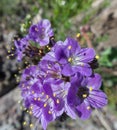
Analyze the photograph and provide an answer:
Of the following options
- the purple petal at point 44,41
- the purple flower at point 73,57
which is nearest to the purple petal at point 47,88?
the purple flower at point 73,57

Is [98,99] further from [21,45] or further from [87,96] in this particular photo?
[21,45]

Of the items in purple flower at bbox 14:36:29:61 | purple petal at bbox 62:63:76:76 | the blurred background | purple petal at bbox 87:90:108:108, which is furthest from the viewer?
the blurred background

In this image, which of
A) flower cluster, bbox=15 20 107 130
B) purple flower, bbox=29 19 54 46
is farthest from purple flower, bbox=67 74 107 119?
purple flower, bbox=29 19 54 46

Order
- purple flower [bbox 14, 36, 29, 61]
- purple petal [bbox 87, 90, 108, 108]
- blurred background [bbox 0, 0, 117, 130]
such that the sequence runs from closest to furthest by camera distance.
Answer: purple petal [bbox 87, 90, 108, 108], purple flower [bbox 14, 36, 29, 61], blurred background [bbox 0, 0, 117, 130]

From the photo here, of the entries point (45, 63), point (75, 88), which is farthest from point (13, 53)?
point (75, 88)

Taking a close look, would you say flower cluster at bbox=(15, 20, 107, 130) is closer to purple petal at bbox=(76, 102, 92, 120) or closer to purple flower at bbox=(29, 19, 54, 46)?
purple petal at bbox=(76, 102, 92, 120)

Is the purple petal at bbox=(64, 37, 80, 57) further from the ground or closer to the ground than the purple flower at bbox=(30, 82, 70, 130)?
further from the ground

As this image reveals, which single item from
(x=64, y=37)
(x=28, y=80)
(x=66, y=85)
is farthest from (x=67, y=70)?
(x=64, y=37)
